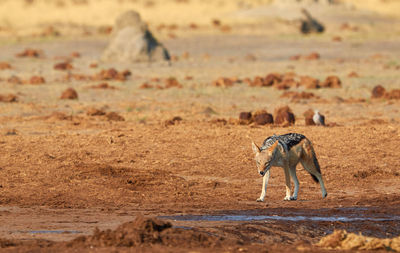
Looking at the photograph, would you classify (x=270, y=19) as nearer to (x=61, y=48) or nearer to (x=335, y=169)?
(x=61, y=48)

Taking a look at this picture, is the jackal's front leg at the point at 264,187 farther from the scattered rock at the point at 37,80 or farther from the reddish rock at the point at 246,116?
the scattered rock at the point at 37,80

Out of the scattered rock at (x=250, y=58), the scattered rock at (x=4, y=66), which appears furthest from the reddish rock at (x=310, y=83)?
the scattered rock at (x=4, y=66)

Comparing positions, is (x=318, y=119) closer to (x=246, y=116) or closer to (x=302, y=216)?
(x=246, y=116)

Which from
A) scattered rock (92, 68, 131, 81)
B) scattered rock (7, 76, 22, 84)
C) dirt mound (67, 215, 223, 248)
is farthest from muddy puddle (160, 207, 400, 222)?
scattered rock (7, 76, 22, 84)

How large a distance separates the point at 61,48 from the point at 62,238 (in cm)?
2636

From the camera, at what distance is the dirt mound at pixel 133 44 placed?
26.8 metres

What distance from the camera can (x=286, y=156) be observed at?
9164mm

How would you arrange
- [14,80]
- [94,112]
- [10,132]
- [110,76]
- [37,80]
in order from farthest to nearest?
[110,76], [14,80], [37,80], [94,112], [10,132]

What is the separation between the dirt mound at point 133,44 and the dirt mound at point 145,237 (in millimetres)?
19835

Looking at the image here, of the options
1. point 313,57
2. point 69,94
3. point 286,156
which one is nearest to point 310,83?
point 69,94

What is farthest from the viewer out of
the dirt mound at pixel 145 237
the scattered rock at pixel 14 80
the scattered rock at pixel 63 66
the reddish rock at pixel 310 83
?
the scattered rock at pixel 63 66

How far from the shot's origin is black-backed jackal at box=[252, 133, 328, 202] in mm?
8945

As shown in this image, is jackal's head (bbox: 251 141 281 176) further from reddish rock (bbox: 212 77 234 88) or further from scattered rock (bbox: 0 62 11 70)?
scattered rock (bbox: 0 62 11 70)

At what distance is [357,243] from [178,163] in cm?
487
